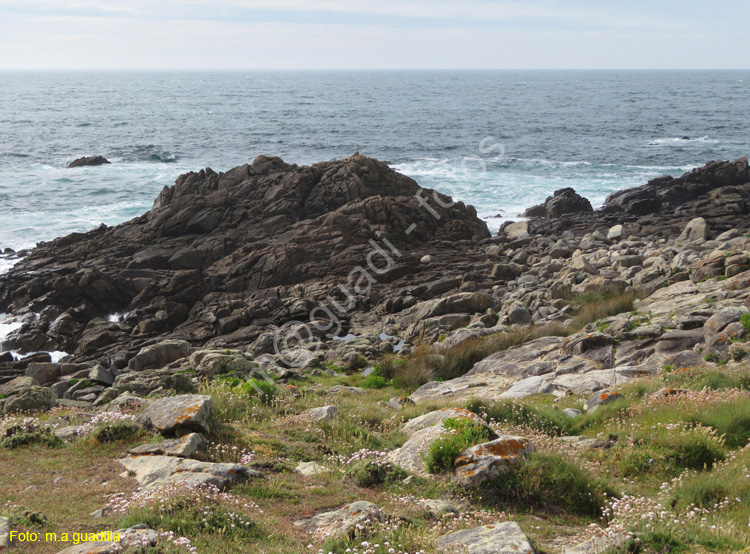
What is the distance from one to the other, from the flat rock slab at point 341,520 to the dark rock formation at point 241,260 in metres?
15.8

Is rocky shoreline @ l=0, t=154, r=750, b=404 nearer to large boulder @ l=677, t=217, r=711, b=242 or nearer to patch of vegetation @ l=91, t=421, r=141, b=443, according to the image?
large boulder @ l=677, t=217, r=711, b=242

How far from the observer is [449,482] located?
7172 mm

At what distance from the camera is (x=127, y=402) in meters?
11.0

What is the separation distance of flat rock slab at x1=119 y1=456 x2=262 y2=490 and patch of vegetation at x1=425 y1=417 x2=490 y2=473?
2315 mm

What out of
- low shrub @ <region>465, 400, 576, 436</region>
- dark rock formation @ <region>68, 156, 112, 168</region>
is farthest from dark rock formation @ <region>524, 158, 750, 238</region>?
dark rock formation @ <region>68, 156, 112, 168</region>

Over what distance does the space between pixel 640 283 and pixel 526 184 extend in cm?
2735

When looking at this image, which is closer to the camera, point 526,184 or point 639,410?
point 639,410

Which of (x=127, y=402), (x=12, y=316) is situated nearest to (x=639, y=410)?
(x=127, y=402)

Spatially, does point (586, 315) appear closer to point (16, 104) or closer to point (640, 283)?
point (640, 283)

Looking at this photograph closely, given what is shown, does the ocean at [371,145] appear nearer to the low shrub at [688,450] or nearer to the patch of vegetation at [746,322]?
the patch of vegetation at [746,322]

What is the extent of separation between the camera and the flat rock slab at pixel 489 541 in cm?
525

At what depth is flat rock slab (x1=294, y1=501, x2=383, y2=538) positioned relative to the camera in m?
5.82

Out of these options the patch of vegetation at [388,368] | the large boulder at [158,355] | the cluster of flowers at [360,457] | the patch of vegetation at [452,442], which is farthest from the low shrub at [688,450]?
the large boulder at [158,355]

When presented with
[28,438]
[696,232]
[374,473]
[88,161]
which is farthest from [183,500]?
[88,161]
